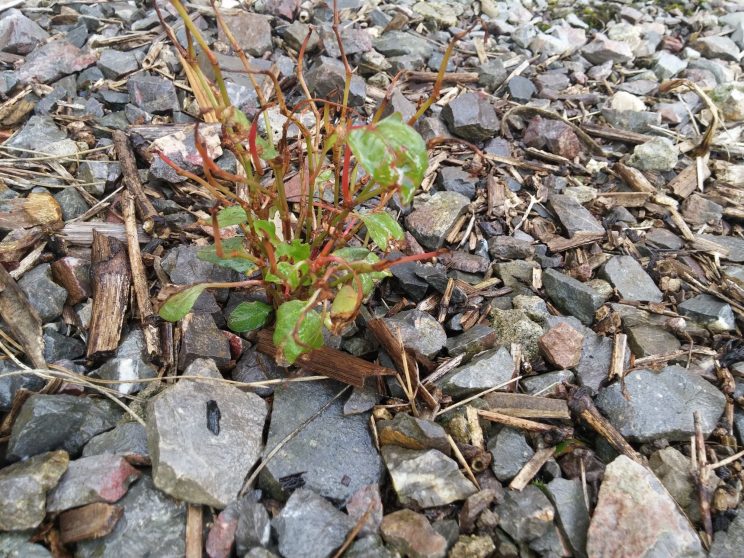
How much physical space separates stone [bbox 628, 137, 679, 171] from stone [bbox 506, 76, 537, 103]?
28.5 inches

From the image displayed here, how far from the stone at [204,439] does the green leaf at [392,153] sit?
A: 91 cm

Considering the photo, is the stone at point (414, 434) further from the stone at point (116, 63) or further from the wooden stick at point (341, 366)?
the stone at point (116, 63)

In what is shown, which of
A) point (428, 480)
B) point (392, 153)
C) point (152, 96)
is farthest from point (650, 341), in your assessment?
point (152, 96)

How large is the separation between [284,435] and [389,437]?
1.09 feet

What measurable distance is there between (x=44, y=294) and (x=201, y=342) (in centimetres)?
62

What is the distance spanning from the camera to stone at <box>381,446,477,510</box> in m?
1.58

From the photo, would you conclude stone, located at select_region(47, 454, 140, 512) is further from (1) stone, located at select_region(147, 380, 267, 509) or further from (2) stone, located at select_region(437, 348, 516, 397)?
(2) stone, located at select_region(437, 348, 516, 397)

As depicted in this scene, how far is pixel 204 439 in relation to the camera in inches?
63.6

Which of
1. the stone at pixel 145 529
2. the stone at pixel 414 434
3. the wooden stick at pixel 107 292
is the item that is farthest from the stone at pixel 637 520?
the wooden stick at pixel 107 292

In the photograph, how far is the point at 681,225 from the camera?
2.67m

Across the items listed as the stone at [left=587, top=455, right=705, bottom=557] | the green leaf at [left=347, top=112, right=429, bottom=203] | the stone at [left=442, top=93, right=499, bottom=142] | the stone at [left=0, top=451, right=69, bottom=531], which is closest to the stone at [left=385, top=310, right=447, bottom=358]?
the stone at [left=587, top=455, right=705, bottom=557]

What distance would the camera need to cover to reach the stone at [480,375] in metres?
1.85

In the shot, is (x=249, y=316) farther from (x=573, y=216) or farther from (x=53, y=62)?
(x=53, y=62)

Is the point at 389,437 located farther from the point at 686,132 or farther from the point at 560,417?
the point at 686,132
